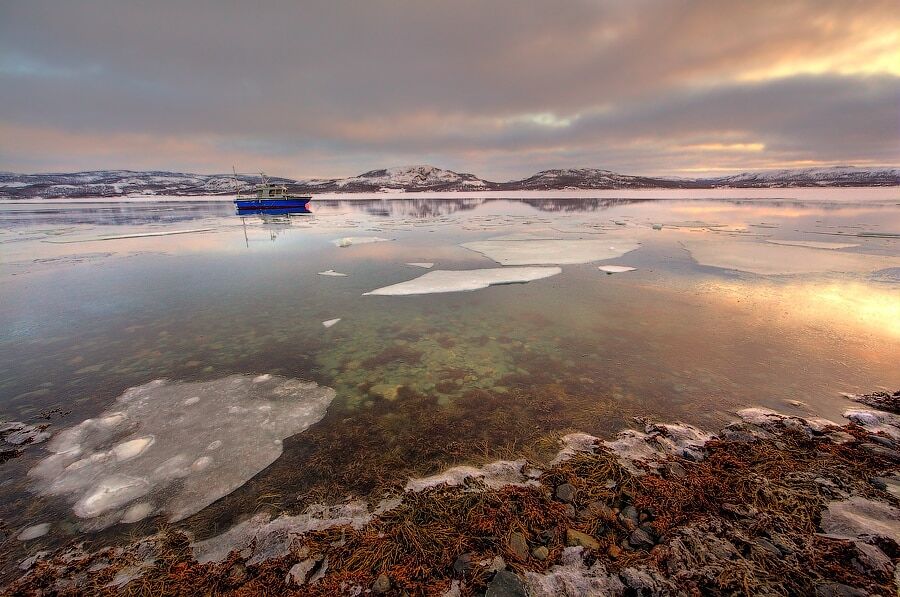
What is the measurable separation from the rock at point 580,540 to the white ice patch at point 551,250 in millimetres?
9789

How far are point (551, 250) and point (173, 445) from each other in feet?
43.2

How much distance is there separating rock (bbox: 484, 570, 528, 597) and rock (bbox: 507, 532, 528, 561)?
0.19m

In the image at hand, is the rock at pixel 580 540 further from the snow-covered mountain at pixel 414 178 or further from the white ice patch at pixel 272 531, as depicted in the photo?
the snow-covered mountain at pixel 414 178

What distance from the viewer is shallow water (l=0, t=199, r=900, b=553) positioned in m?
3.58

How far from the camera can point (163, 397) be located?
442cm

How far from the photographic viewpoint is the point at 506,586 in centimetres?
221

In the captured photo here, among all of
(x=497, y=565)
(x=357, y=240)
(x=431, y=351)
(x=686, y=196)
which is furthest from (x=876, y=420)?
(x=686, y=196)

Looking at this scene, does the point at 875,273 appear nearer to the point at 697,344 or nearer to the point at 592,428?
the point at 697,344

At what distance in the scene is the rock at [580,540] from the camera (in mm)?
2521

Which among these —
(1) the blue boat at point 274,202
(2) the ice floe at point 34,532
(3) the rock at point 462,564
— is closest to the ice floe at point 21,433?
(2) the ice floe at point 34,532

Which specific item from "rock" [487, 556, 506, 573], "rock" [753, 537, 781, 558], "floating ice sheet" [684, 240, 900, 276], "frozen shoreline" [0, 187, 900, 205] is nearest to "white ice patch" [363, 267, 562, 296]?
"floating ice sheet" [684, 240, 900, 276]

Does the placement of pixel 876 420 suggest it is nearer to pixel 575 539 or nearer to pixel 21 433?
pixel 575 539

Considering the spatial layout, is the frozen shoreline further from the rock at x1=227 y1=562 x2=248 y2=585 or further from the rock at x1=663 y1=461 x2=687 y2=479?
the rock at x1=227 y1=562 x2=248 y2=585

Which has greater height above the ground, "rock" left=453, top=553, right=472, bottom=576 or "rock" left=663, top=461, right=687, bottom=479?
"rock" left=663, top=461, right=687, bottom=479
